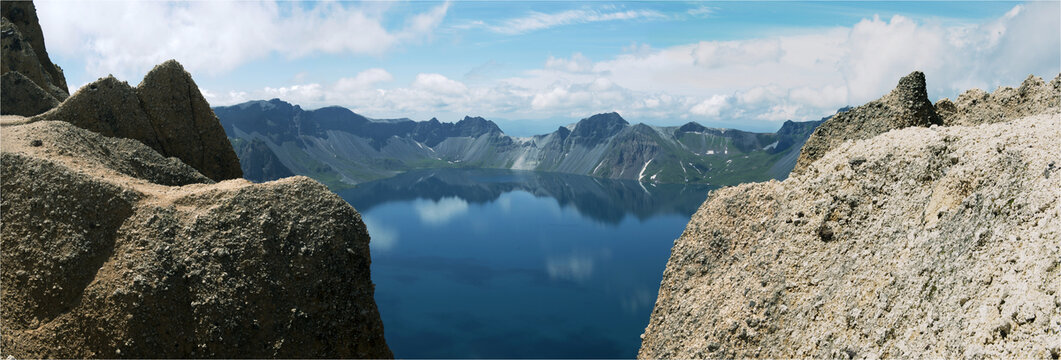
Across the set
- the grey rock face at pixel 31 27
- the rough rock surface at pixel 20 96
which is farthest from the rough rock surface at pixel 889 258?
the grey rock face at pixel 31 27

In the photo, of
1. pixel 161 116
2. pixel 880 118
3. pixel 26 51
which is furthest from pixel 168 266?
pixel 26 51

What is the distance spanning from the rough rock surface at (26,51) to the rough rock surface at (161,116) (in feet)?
40.1

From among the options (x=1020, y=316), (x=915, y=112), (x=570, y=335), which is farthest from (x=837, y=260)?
(x=570, y=335)

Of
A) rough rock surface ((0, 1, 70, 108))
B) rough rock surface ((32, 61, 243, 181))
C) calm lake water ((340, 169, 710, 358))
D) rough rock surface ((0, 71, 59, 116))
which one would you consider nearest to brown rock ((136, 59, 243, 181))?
rough rock surface ((32, 61, 243, 181))

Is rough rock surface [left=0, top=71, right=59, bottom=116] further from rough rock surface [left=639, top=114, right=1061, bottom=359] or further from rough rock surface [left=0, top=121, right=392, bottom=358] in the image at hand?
rough rock surface [left=639, top=114, right=1061, bottom=359]

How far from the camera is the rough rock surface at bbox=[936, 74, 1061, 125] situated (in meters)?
27.2

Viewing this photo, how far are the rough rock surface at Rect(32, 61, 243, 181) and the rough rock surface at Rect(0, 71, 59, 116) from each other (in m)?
11.6

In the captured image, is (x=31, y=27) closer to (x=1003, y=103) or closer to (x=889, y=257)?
(x=889, y=257)

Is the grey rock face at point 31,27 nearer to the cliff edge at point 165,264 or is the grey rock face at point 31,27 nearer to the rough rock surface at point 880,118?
the cliff edge at point 165,264

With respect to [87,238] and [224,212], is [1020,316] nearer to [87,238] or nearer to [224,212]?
[224,212]

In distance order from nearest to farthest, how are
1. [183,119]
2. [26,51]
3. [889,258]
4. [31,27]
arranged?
[889,258] → [183,119] → [26,51] → [31,27]

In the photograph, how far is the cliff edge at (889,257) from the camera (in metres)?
13.5

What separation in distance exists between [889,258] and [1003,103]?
61.1ft

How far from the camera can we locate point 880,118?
2769 centimetres
